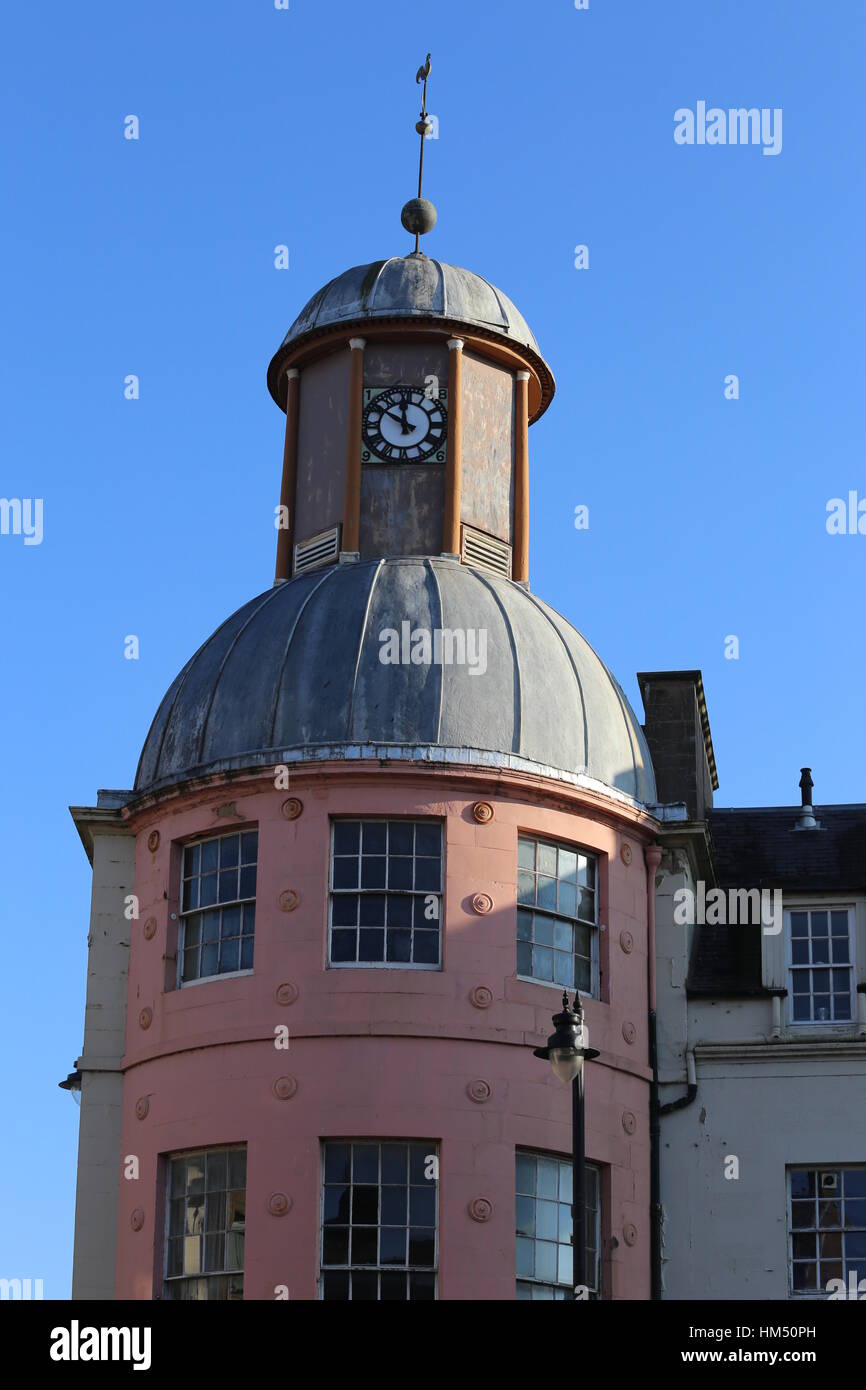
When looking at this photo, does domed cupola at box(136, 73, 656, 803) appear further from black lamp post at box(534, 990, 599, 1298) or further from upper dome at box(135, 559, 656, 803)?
black lamp post at box(534, 990, 599, 1298)

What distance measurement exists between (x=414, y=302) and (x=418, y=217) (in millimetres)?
2631

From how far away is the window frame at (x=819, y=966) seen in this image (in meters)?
27.1

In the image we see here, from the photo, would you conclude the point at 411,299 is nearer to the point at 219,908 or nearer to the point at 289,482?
the point at 289,482

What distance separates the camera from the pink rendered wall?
24203mm

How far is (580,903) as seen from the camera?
26.4 meters

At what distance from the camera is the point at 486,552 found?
2916 cm

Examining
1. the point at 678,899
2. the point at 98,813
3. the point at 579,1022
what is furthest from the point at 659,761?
the point at 579,1022

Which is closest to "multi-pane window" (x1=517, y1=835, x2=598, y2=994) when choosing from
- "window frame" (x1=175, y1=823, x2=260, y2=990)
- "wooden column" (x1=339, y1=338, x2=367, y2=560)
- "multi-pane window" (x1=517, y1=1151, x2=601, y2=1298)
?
"multi-pane window" (x1=517, y1=1151, x2=601, y2=1298)

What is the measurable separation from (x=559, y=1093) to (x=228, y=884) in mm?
4427

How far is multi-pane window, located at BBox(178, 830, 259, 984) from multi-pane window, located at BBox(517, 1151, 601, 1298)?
154 inches

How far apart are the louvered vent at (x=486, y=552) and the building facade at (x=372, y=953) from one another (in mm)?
311

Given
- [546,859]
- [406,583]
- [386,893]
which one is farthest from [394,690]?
[546,859]

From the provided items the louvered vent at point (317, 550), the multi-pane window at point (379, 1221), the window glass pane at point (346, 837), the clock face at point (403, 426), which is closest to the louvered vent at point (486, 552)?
the clock face at point (403, 426)
